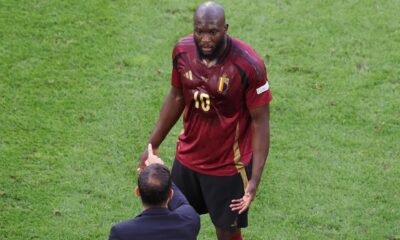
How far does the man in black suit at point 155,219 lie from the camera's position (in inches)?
230

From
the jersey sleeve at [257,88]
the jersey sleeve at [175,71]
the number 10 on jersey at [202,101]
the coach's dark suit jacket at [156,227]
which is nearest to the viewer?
the coach's dark suit jacket at [156,227]

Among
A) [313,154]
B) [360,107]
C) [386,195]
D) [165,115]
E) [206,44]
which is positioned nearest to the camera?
[206,44]

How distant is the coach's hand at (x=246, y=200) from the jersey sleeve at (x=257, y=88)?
625mm

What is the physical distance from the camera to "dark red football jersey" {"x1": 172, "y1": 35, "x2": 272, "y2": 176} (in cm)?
680

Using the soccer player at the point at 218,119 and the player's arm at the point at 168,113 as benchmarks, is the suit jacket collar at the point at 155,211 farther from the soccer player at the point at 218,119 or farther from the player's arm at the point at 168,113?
the player's arm at the point at 168,113

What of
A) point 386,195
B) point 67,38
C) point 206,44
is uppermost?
point 206,44

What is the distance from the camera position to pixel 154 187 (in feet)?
19.3

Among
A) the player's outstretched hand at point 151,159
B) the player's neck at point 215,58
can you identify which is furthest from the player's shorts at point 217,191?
the player's neck at point 215,58

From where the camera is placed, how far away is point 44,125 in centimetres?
984

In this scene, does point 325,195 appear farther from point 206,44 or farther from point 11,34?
point 11,34

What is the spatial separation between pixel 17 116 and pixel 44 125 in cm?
37

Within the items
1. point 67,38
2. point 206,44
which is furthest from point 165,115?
point 67,38

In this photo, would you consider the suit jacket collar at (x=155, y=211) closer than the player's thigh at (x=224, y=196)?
Yes

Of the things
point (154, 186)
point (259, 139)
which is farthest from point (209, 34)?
point (154, 186)
